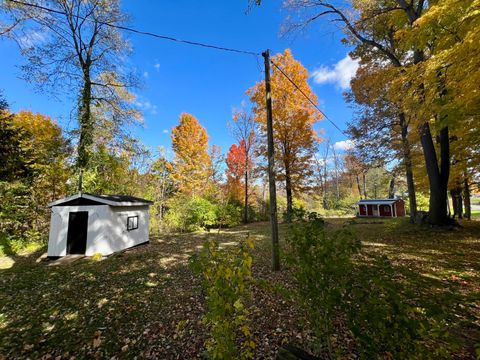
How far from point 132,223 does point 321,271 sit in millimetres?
9730

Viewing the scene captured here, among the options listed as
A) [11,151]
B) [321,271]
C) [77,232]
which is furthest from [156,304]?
[11,151]

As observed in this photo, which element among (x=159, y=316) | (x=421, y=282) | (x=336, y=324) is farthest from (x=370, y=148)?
(x=159, y=316)

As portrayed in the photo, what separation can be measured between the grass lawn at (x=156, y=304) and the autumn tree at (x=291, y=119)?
7.87 m

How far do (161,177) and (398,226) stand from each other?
48.6ft

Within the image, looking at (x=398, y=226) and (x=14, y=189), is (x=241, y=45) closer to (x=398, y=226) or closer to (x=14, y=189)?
(x=398, y=226)

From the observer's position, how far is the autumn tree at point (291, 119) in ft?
43.4

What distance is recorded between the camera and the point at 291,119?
13695 mm

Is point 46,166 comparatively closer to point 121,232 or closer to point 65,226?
point 65,226

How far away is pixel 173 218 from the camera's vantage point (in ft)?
47.6

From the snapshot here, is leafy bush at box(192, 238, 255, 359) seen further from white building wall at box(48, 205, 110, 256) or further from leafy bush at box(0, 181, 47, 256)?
leafy bush at box(0, 181, 47, 256)

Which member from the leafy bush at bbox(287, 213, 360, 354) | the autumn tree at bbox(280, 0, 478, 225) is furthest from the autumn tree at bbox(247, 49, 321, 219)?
the leafy bush at bbox(287, 213, 360, 354)

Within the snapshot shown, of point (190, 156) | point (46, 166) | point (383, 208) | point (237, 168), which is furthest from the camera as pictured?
point (383, 208)

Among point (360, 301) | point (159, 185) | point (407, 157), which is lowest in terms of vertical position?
point (360, 301)

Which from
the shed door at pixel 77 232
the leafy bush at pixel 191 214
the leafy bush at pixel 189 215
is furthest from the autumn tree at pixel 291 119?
the shed door at pixel 77 232
